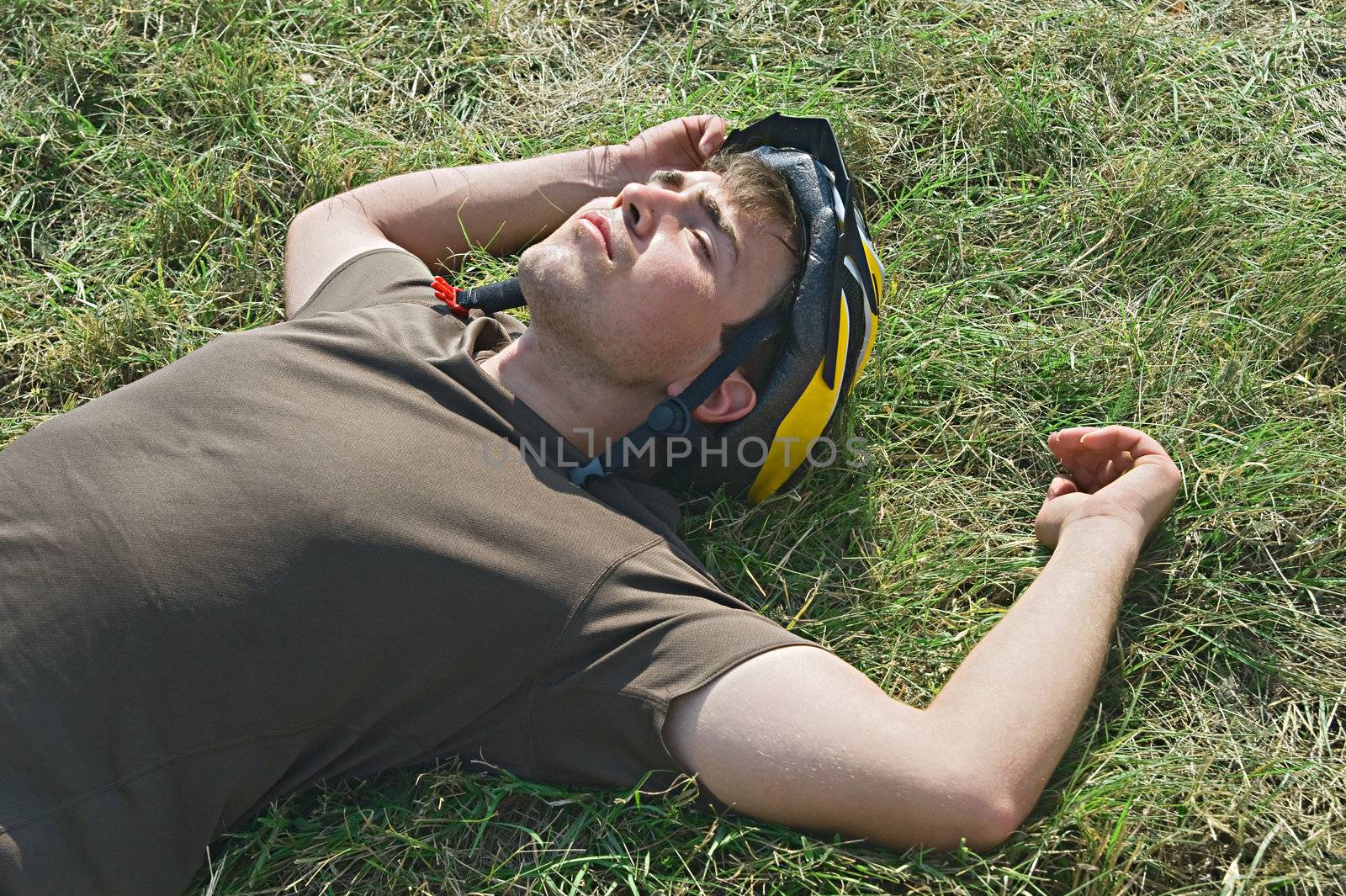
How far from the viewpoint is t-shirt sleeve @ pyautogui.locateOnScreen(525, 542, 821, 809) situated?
2.82m

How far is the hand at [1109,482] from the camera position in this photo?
3.47m

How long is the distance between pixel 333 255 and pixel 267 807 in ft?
6.24

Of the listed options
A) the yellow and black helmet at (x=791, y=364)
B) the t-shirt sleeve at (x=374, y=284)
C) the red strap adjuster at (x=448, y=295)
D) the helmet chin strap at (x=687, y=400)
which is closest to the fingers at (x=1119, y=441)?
the yellow and black helmet at (x=791, y=364)

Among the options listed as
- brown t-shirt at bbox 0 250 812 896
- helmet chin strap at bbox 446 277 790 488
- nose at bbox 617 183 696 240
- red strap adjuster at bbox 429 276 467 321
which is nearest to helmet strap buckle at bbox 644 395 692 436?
helmet chin strap at bbox 446 277 790 488

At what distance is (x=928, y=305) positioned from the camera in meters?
4.38

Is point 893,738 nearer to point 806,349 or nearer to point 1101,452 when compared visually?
point 806,349

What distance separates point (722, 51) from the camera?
5105mm

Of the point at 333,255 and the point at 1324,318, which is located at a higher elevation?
the point at 333,255

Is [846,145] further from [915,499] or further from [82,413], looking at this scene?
[82,413]

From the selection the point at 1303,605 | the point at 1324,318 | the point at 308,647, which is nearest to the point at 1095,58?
the point at 1324,318

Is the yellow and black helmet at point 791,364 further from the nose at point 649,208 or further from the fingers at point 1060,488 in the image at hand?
the fingers at point 1060,488

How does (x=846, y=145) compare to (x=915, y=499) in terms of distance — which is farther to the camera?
(x=846, y=145)

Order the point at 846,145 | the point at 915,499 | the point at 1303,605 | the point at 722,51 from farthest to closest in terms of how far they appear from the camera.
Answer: the point at 722,51 → the point at 846,145 → the point at 915,499 → the point at 1303,605

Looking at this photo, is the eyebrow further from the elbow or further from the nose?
the elbow
